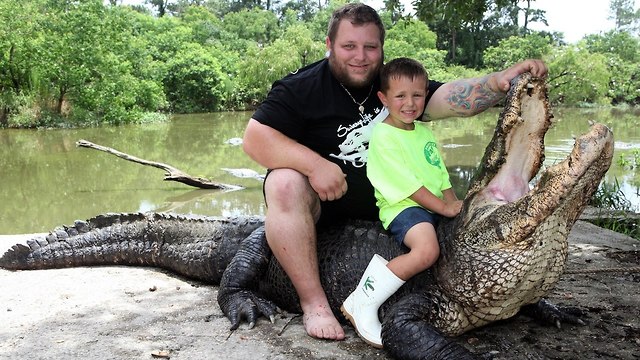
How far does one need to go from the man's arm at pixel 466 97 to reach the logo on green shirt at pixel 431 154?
0.33 meters

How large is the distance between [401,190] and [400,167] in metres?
0.12

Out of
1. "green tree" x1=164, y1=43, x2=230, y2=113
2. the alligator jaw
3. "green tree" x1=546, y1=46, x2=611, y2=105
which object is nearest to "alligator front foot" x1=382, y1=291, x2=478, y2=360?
the alligator jaw

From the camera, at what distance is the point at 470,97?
3.11 m

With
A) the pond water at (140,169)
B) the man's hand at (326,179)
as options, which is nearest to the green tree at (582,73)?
the pond water at (140,169)

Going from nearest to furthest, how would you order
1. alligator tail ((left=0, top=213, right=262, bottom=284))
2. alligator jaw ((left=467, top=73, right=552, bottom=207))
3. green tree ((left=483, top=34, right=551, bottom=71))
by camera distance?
alligator jaw ((left=467, top=73, right=552, bottom=207)) < alligator tail ((left=0, top=213, right=262, bottom=284)) < green tree ((left=483, top=34, right=551, bottom=71))

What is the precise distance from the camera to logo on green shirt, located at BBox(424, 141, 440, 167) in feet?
9.49

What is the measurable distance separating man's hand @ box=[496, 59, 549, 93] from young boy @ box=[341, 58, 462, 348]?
387 millimetres

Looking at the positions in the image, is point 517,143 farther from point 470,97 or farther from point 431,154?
point 470,97

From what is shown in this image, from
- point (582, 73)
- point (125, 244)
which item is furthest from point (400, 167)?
A: point (582, 73)

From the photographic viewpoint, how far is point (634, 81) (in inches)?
1433

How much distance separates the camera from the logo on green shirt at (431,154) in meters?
2.89

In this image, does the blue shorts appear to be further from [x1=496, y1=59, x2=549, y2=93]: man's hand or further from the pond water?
the pond water

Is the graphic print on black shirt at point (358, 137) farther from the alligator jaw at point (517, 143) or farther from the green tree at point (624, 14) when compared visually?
the green tree at point (624, 14)

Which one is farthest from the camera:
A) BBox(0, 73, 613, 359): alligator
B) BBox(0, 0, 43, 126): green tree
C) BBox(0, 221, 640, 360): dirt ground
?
BBox(0, 0, 43, 126): green tree
